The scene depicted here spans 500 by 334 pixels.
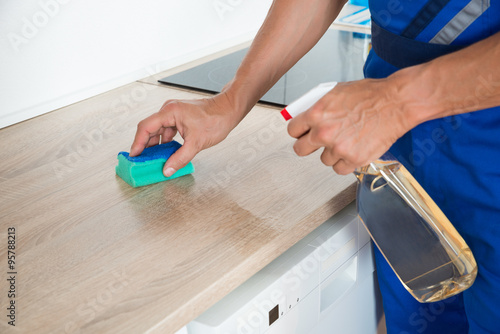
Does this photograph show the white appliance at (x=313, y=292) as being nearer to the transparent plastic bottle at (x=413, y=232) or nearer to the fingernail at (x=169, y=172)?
the transparent plastic bottle at (x=413, y=232)

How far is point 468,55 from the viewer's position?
0.68 meters

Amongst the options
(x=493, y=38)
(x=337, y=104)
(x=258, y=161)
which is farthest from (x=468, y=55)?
(x=258, y=161)

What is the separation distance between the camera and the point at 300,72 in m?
1.52

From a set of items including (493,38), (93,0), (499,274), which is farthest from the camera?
(93,0)

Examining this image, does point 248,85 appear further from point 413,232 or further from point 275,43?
point 413,232

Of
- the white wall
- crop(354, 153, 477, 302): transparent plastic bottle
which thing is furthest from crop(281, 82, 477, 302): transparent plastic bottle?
the white wall

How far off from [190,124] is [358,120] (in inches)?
13.8

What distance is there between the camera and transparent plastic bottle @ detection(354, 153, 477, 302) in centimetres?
85

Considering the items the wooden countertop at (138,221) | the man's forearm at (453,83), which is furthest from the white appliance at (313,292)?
the man's forearm at (453,83)

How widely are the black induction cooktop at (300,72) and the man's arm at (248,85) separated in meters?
0.28

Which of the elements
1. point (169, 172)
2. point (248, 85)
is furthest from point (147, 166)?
point (248, 85)

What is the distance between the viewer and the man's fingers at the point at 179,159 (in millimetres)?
961

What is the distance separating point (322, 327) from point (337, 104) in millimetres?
477

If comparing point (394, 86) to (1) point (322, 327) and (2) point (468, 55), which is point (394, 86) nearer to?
(2) point (468, 55)
